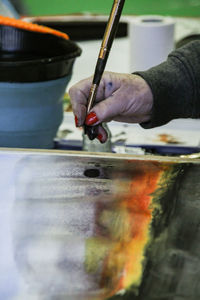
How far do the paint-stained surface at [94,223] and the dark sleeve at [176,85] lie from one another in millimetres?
176

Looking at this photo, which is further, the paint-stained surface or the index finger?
the index finger

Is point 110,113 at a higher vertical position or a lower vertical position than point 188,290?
higher

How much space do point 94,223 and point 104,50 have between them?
11.4 inches

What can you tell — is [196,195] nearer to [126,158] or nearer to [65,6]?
[126,158]

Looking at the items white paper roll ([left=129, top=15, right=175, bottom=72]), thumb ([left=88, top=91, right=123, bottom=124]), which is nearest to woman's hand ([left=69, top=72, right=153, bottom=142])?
thumb ([left=88, top=91, right=123, bottom=124])

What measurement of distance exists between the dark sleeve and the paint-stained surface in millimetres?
176

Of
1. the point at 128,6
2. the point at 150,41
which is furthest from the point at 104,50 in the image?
the point at 128,6

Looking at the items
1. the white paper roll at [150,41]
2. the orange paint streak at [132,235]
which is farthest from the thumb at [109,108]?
the white paper roll at [150,41]

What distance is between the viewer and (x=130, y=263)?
772 mm

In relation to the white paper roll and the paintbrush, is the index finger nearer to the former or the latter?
the paintbrush

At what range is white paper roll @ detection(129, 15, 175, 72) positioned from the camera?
1.56 meters

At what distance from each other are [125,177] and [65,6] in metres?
2.86

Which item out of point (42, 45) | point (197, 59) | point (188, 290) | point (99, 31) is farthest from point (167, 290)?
point (99, 31)

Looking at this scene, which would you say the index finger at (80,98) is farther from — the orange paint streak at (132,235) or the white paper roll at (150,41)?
the white paper roll at (150,41)
